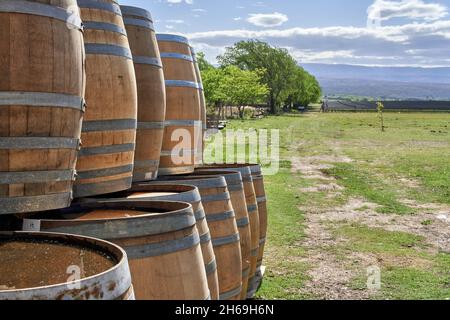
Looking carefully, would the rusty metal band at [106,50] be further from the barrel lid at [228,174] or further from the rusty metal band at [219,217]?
the barrel lid at [228,174]

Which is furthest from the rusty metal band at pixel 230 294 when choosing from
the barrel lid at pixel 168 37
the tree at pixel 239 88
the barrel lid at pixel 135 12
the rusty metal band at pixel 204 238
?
the tree at pixel 239 88

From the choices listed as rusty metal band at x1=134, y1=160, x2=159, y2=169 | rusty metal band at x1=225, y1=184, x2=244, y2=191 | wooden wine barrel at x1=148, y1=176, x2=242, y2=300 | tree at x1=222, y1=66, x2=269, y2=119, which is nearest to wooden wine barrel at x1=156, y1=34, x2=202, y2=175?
rusty metal band at x1=134, y1=160, x2=159, y2=169

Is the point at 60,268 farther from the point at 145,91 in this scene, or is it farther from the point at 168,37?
the point at 168,37

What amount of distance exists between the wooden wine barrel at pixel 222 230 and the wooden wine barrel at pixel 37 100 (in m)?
1.50

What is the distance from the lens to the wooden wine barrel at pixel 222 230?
192 inches

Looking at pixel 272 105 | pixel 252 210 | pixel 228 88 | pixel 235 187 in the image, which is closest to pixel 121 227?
pixel 235 187

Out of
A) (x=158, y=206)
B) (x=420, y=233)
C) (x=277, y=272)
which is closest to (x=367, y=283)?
(x=277, y=272)

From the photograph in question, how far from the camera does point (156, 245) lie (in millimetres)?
3268

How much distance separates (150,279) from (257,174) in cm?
405

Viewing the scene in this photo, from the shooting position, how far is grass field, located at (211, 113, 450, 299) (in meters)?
7.58

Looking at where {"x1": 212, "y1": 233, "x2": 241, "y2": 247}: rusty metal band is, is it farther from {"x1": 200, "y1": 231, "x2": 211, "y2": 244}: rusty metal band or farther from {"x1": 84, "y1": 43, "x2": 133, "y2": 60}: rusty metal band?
{"x1": 84, "y1": 43, "x2": 133, "y2": 60}: rusty metal band

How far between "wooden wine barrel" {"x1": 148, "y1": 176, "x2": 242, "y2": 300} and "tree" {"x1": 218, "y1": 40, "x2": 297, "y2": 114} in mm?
79244

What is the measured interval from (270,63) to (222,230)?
271ft

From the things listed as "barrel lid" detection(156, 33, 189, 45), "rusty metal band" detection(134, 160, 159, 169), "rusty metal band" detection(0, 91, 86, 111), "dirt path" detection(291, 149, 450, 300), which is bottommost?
"dirt path" detection(291, 149, 450, 300)
